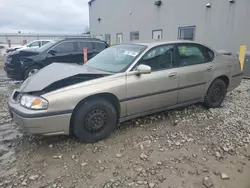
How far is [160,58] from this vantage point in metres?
3.79

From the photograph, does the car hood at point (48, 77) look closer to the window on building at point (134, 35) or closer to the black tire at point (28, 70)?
the black tire at point (28, 70)

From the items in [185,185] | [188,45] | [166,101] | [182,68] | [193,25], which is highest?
[193,25]

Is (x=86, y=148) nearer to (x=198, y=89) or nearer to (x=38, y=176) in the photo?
(x=38, y=176)

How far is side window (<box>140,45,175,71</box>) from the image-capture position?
363 centimetres

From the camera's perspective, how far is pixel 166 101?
3846 millimetres

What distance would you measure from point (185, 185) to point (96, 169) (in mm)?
1073

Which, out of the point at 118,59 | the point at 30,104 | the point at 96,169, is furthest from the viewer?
the point at 118,59

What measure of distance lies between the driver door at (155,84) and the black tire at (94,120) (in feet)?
1.16

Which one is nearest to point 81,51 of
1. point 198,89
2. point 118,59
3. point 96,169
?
point 118,59

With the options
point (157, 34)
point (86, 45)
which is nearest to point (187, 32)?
point (157, 34)

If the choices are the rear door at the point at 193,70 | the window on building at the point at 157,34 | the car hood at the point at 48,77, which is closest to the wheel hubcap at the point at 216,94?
the rear door at the point at 193,70

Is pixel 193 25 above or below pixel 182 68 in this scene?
above

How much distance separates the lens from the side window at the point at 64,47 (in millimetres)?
7785

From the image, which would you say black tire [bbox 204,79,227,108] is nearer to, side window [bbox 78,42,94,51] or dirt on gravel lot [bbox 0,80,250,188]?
dirt on gravel lot [bbox 0,80,250,188]
